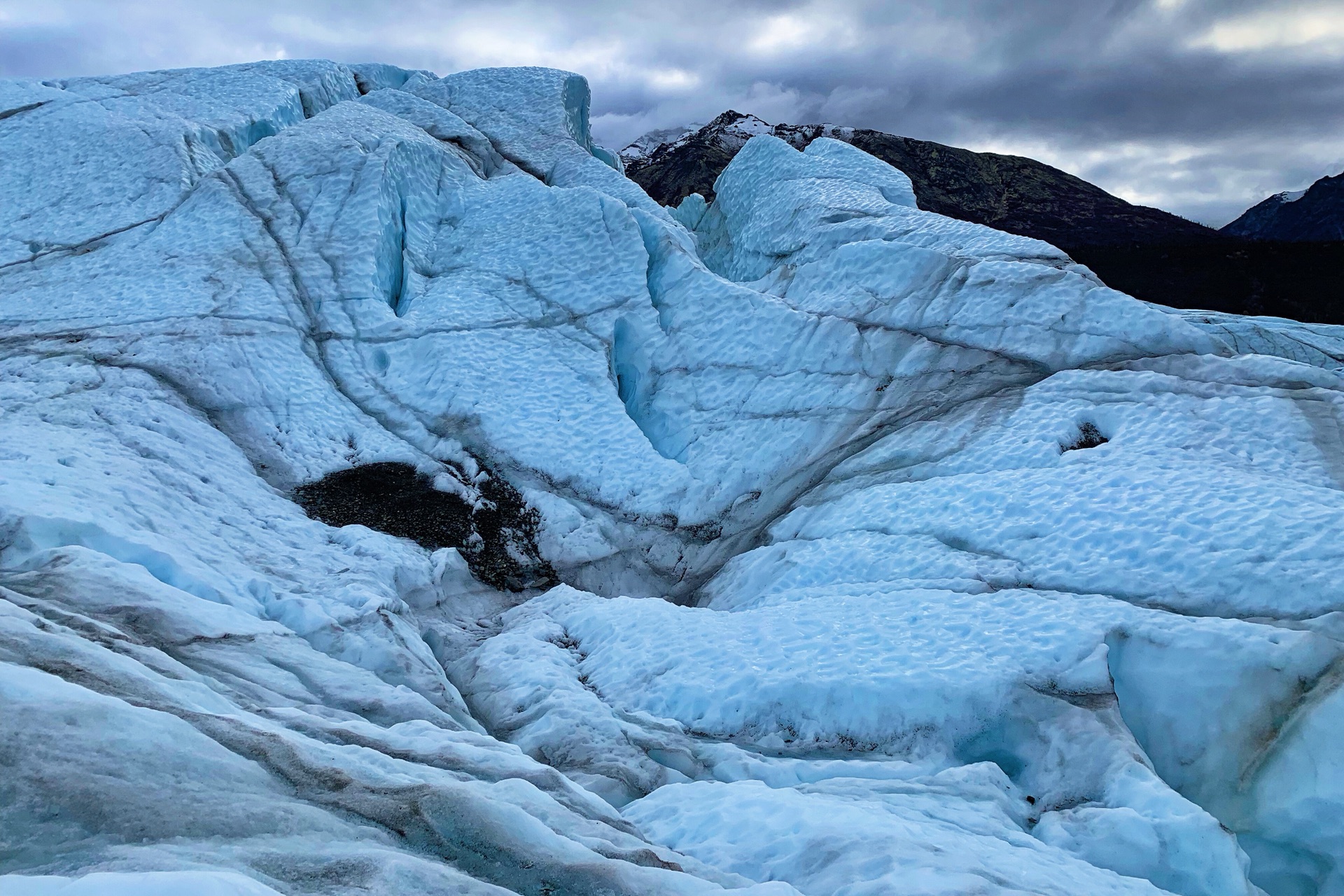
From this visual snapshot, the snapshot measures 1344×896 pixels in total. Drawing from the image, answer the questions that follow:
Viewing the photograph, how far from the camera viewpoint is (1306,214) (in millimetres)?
113750

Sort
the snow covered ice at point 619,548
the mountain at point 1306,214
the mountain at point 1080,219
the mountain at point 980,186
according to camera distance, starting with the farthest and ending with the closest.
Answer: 1. the mountain at point 1306,214
2. the mountain at point 980,186
3. the mountain at point 1080,219
4. the snow covered ice at point 619,548

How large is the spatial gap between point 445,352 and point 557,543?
250 inches

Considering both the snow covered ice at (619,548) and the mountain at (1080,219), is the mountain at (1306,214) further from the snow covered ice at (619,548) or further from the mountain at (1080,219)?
the snow covered ice at (619,548)

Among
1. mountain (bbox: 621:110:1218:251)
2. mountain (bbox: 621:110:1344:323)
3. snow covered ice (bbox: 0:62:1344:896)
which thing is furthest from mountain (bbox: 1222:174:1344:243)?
snow covered ice (bbox: 0:62:1344:896)

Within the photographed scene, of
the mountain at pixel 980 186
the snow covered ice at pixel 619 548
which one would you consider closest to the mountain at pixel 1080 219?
the mountain at pixel 980 186

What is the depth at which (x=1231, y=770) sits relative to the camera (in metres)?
9.89

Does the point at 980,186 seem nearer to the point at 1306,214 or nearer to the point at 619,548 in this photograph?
the point at 1306,214

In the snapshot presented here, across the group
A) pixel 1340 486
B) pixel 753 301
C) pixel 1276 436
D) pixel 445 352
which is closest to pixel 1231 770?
pixel 1340 486

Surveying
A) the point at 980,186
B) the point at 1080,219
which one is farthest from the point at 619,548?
the point at 980,186

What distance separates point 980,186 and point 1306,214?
47.5 meters

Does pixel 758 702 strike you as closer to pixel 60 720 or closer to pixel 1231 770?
pixel 1231 770

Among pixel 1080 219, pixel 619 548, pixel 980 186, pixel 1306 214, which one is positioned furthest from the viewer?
pixel 1306 214

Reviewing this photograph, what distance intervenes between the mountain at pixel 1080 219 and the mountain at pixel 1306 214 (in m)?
1.87

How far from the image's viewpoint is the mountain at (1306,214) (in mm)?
109938
